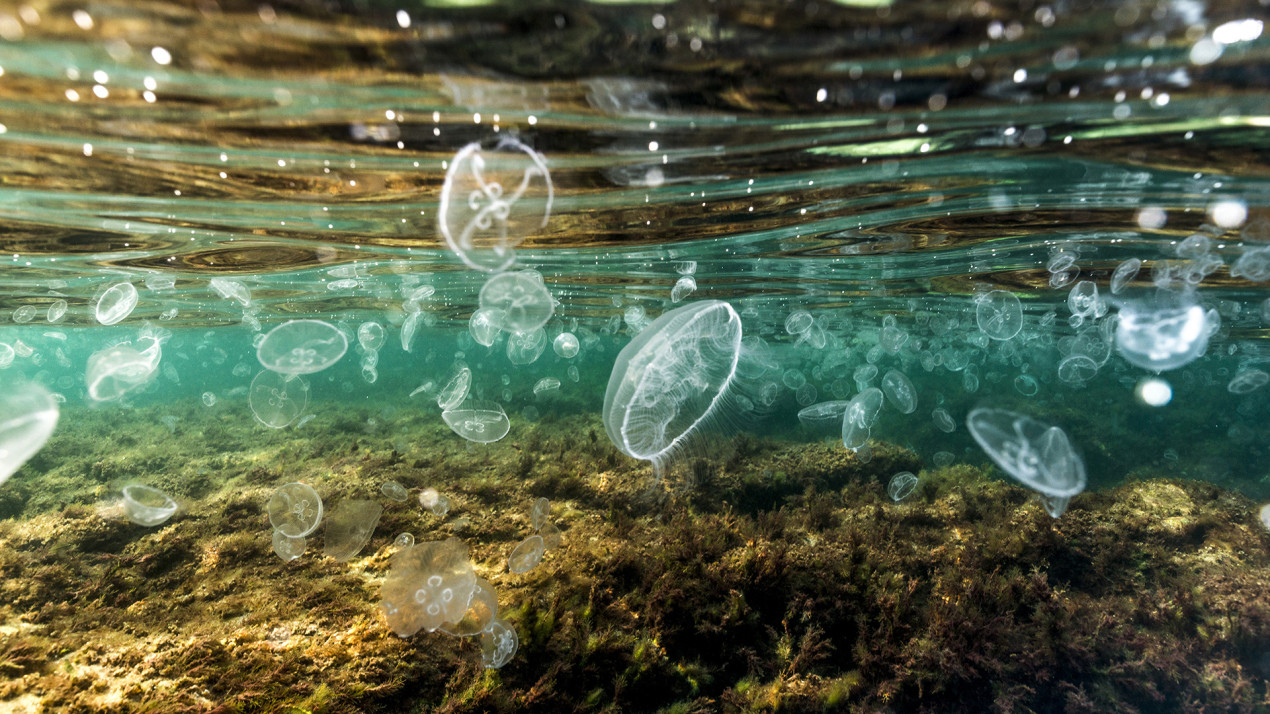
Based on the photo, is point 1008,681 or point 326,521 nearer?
point 1008,681

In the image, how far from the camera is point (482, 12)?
3.82m

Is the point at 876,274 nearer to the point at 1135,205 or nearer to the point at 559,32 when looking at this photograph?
the point at 1135,205

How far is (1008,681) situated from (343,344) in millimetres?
9876

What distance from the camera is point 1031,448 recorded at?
5.92m

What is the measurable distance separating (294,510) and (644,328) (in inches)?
206

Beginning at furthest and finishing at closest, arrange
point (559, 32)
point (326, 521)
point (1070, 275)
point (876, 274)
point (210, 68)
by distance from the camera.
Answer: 1. point (876, 274)
2. point (1070, 275)
3. point (326, 521)
4. point (210, 68)
5. point (559, 32)

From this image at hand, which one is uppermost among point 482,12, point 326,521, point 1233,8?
point 482,12

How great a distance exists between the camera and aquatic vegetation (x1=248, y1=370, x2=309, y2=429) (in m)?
9.95

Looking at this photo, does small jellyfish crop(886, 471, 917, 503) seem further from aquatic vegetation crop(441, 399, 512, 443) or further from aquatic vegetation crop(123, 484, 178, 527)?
aquatic vegetation crop(123, 484, 178, 527)

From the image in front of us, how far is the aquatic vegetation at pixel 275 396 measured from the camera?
9953 millimetres

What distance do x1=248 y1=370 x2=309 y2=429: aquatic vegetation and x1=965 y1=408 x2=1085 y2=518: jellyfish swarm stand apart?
11750 mm

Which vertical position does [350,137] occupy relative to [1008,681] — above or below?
above

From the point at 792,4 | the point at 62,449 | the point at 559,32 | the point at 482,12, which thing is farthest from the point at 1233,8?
the point at 62,449

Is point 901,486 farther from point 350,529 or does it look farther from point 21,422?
point 21,422
